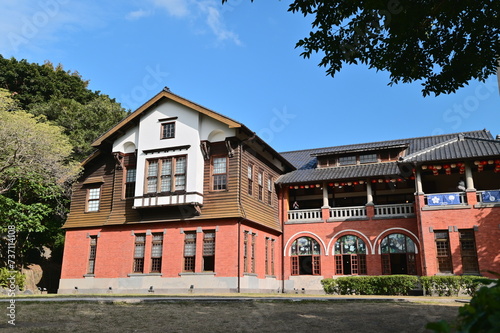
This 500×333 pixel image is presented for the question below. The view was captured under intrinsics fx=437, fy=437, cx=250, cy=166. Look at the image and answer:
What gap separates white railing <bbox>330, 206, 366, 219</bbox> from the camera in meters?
26.2

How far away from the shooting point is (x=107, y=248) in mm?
24906

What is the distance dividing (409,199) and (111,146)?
61.2 feet

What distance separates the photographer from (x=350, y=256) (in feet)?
85.0

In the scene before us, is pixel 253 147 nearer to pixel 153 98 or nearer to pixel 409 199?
pixel 153 98

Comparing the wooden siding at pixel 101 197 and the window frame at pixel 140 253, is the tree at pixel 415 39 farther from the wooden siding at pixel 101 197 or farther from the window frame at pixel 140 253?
the wooden siding at pixel 101 197

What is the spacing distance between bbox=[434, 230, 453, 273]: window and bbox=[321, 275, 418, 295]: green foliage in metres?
1.84

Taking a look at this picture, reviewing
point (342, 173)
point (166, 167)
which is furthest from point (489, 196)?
point (166, 167)

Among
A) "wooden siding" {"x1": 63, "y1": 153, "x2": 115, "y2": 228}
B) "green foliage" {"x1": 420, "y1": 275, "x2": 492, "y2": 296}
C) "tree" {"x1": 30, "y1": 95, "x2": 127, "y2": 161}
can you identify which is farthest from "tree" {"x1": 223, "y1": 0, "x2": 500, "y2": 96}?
"tree" {"x1": 30, "y1": 95, "x2": 127, "y2": 161}

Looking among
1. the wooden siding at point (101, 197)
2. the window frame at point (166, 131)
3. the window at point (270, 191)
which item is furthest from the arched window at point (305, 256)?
the wooden siding at point (101, 197)

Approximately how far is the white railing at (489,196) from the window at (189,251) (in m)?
15.1

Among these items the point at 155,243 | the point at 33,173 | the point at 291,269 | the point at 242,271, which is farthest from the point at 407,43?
the point at 33,173

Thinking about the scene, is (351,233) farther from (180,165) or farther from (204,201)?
(180,165)

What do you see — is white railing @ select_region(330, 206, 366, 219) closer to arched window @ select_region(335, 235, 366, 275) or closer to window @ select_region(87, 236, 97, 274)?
arched window @ select_region(335, 235, 366, 275)

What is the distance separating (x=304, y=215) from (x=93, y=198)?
13185 millimetres
